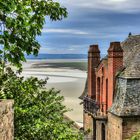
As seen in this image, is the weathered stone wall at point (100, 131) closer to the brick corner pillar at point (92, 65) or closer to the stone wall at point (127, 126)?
the brick corner pillar at point (92, 65)

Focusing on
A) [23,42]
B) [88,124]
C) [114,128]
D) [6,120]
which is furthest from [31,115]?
[88,124]

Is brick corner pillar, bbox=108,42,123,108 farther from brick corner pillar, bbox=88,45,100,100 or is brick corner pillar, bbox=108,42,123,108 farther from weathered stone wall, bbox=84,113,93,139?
brick corner pillar, bbox=88,45,100,100

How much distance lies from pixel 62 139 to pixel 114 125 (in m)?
14.9

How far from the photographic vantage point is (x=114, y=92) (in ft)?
106

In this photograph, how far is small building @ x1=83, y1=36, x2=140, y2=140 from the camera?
2945 cm

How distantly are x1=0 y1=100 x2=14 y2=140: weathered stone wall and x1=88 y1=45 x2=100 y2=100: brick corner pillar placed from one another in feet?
109

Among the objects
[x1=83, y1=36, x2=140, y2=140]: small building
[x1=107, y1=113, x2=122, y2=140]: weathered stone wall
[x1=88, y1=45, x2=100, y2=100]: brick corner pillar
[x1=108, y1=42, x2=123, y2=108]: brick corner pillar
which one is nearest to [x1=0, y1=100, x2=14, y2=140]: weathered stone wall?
[x1=83, y1=36, x2=140, y2=140]: small building

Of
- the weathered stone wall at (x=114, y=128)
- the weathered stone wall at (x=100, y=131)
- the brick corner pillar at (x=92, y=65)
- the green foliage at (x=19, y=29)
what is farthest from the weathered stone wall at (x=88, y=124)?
the green foliage at (x=19, y=29)

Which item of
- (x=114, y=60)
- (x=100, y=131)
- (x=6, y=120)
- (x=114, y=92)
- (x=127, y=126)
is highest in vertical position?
(x=6, y=120)

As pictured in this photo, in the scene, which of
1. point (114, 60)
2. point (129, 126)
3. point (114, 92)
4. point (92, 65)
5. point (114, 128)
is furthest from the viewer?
point (92, 65)

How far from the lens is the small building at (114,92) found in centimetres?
2945

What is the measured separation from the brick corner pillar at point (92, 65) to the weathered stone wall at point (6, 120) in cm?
3315

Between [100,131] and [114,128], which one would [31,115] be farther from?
[100,131]

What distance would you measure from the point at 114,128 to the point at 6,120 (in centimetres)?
2622
